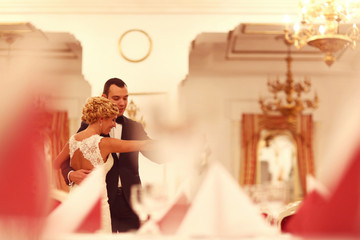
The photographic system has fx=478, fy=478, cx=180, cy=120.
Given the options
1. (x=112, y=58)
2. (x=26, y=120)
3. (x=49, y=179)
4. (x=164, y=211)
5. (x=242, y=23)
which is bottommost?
(x=164, y=211)

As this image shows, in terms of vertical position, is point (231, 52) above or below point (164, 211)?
above

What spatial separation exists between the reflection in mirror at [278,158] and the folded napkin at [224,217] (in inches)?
357

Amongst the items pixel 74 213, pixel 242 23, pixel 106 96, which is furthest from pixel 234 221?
pixel 242 23

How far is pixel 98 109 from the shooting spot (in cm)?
270

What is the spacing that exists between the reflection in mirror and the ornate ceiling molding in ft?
13.2

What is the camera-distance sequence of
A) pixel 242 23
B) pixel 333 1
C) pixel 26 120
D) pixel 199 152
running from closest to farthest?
1. pixel 26 120
2. pixel 199 152
3. pixel 333 1
4. pixel 242 23

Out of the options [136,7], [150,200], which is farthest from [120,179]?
[136,7]

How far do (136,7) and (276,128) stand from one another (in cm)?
460

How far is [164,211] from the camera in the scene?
1.60m

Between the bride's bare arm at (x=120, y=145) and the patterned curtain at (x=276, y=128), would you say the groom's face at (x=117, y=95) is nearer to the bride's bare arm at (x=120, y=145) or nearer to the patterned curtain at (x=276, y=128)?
the bride's bare arm at (x=120, y=145)

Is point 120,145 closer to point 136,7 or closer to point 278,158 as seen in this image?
point 136,7

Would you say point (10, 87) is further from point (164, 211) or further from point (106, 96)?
point (106, 96)

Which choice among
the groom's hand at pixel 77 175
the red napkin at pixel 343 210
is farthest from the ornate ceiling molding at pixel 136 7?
the red napkin at pixel 343 210

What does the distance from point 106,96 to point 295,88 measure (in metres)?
6.47
